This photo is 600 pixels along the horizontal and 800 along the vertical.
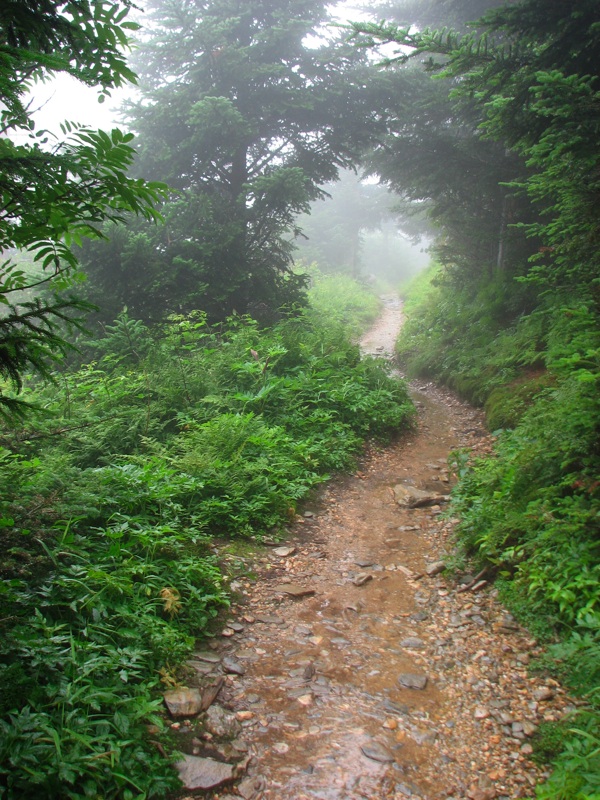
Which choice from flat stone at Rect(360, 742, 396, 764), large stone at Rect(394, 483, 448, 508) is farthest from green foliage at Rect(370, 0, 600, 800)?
flat stone at Rect(360, 742, 396, 764)

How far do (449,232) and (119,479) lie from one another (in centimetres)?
1647

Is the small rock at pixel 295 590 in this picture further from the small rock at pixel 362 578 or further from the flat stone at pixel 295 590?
the small rock at pixel 362 578

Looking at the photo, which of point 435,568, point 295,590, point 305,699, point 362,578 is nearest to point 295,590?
point 295,590

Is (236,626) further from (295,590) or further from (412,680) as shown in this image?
(412,680)

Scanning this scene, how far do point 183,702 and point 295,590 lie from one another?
1.91 meters

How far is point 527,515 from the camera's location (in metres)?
4.84

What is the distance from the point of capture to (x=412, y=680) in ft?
12.9

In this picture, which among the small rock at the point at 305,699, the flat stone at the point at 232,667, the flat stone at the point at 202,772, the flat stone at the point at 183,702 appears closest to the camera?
the flat stone at the point at 202,772

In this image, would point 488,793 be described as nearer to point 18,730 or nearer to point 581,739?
point 581,739

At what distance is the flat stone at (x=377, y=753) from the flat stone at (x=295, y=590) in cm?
185

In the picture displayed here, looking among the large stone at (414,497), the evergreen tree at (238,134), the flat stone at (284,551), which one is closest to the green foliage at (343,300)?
the evergreen tree at (238,134)

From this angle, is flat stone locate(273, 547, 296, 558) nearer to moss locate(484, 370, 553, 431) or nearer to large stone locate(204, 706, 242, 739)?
large stone locate(204, 706, 242, 739)

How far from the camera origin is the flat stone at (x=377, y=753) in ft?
10.2

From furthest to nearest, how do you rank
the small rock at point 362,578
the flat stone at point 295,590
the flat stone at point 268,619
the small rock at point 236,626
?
the small rock at point 362,578 < the flat stone at point 295,590 < the flat stone at point 268,619 < the small rock at point 236,626
